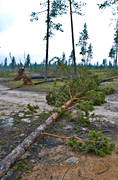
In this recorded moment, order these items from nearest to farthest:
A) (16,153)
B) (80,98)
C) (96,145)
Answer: (16,153), (96,145), (80,98)

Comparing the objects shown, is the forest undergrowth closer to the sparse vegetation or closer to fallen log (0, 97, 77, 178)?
the sparse vegetation

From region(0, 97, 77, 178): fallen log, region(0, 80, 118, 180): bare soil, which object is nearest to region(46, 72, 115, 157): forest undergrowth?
region(0, 80, 118, 180): bare soil

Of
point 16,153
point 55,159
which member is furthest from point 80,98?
point 16,153

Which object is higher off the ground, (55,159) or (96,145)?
(96,145)

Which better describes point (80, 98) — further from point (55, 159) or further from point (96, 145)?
point (55, 159)

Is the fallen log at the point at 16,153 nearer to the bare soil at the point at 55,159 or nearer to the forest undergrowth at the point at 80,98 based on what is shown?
the bare soil at the point at 55,159

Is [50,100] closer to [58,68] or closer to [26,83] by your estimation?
[58,68]

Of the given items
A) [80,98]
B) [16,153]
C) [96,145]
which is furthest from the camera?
[80,98]

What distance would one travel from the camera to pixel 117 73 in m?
24.9

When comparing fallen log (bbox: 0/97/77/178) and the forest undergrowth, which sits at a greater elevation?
the forest undergrowth

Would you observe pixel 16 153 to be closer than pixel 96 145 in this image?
Yes

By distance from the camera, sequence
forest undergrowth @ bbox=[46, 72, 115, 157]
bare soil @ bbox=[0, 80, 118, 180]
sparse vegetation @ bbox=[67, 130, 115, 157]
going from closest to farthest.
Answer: bare soil @ bbox=[0, 80, 118, 180], sparse vegetation @ bbox=[67, 130, 115, 157], forest undergrowth @ bbox=[46, 72, 115, 157]

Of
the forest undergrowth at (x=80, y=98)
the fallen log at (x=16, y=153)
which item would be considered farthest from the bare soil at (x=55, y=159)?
the forest undergrowth at (x=80, y=98)

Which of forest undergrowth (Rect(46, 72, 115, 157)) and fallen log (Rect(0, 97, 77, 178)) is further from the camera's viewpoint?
forest undergrowth (Rect(46, 72, 115, 157))
